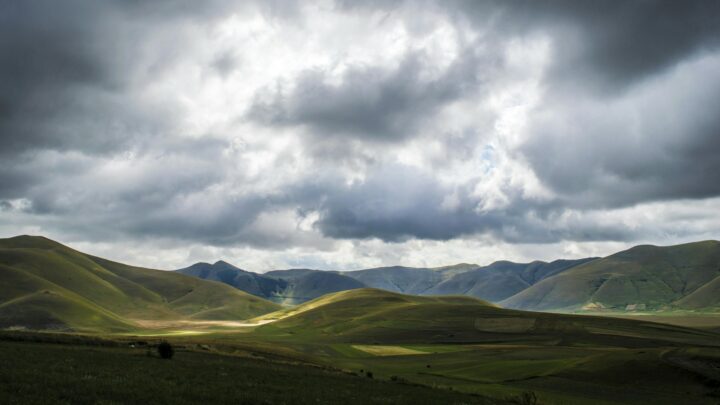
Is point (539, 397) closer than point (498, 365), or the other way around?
point (539, 397)

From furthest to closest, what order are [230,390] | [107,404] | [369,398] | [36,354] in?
[36,354]
[369,398]
[230,390]
[107,404]

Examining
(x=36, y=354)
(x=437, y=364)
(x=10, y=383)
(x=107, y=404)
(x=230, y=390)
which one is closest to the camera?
(x=107, y=404)

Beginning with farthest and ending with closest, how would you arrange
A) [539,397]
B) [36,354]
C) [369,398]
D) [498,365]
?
[498,365] → [539,397] → [36,354] → [369,398]

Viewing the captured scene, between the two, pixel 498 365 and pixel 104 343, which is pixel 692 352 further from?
pixel 104 343

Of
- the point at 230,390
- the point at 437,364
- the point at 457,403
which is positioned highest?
the point at 230,390

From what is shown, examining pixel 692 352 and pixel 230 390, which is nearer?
pixel 230 390

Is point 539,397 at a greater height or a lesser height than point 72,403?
lesser

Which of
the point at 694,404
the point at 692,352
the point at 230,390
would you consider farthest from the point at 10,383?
the point at 692,352

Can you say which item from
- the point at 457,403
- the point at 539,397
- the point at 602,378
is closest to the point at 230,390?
the point at 457,403

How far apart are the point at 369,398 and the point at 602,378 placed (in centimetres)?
6103

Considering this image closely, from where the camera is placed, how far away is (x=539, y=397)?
63594mm

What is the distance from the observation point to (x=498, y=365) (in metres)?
99.8

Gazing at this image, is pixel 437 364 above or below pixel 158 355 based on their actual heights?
below

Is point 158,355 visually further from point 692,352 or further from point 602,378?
point 692,352
